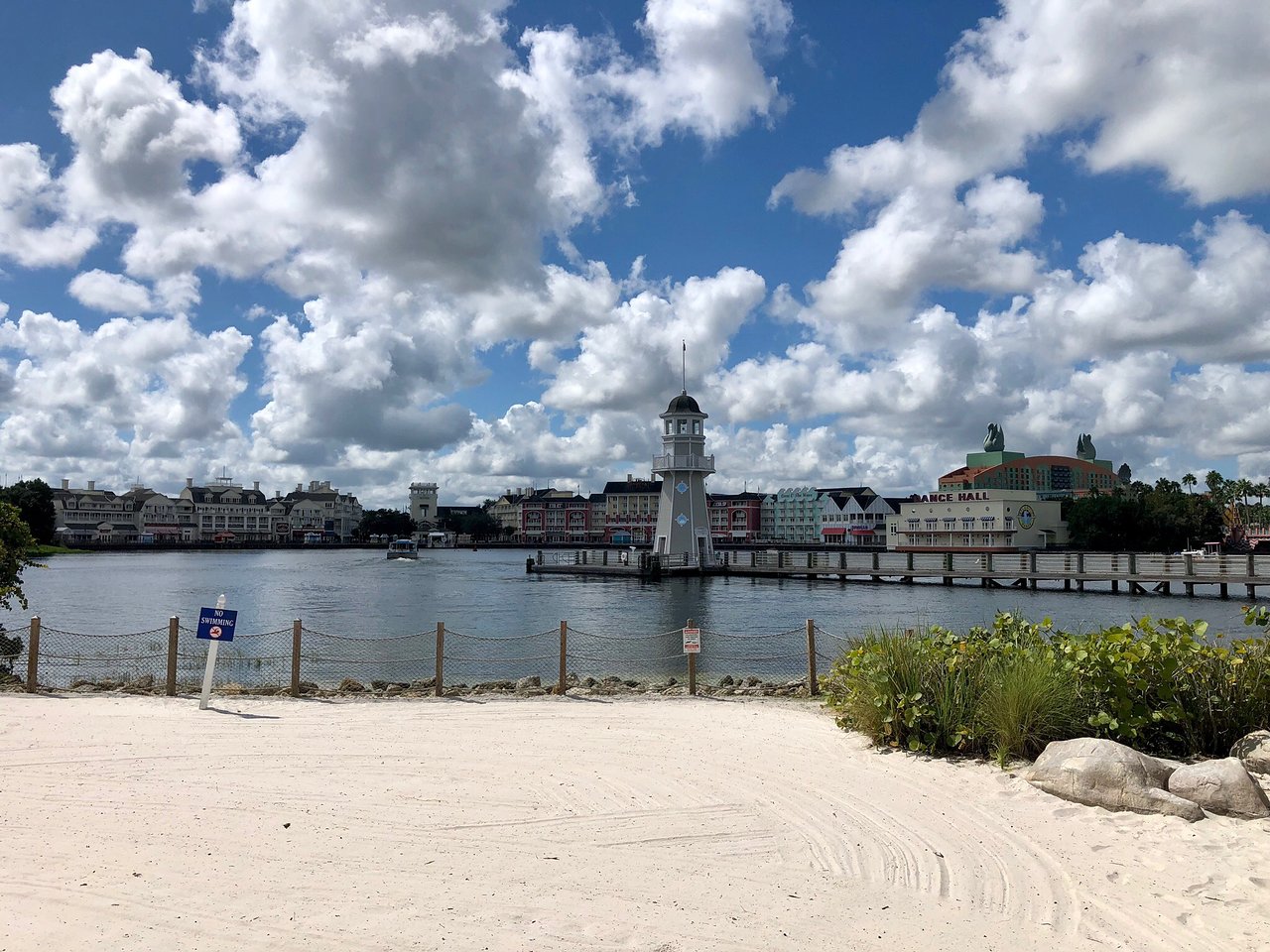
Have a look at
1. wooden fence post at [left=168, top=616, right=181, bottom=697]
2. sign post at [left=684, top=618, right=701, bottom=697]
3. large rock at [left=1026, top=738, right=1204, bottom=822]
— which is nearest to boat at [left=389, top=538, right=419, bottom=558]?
wooden fence post at [left=168, top=616, right=181, bottom=697]

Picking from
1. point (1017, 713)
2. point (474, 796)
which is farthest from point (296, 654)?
point (1017, 713)

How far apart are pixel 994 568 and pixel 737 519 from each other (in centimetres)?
11099

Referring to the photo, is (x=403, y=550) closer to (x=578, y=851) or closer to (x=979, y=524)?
(x=979, y=524)

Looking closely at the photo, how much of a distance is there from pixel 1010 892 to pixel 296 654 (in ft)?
37.2

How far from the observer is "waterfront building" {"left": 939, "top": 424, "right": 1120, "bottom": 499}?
5143 inches

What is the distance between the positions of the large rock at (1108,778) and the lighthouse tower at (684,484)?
52143mm

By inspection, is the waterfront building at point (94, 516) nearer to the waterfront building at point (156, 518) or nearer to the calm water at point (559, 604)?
the waterfront building at point (156, 518)

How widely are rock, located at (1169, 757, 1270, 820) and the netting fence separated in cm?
600

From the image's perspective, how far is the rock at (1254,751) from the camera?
9.01m

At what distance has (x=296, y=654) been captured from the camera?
1441 centimetres

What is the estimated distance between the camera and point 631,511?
174 meters

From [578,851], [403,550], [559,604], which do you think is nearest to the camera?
[578,851]

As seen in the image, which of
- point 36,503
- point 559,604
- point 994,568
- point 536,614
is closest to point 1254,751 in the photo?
point 536,614

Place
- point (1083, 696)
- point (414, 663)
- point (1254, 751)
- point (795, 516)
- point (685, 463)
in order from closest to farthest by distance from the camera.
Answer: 1. point (1254, 751)
2. point (1083, 696)
3. point (414, 663)
4. point (685, 463)
5. point (795, 516)
